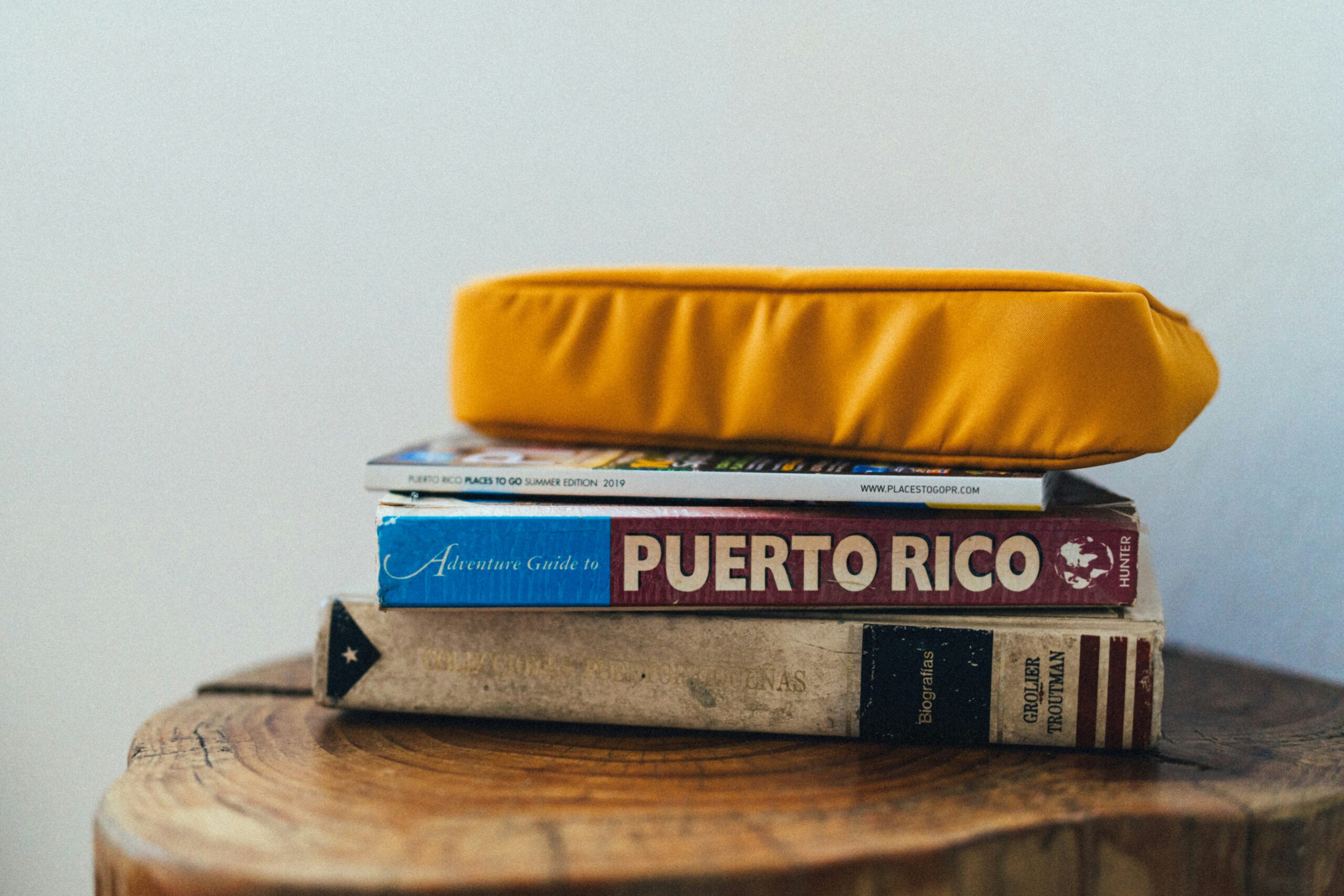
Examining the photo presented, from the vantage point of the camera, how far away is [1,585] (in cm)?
95

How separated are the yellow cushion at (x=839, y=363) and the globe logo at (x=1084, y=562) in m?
0.05

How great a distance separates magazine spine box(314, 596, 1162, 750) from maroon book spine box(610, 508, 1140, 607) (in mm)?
17

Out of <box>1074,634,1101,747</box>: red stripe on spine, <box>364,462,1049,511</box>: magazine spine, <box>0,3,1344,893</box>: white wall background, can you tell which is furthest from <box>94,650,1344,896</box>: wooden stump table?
<box>0,3,1344,893</box>: white wall background

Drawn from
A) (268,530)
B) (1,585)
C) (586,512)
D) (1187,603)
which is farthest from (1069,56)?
(1,585)

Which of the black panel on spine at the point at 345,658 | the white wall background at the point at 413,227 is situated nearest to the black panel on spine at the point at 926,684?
the black panel on spine at the point at 345,658

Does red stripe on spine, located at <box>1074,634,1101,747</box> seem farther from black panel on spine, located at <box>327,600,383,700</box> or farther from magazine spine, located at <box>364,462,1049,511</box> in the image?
black panel on spine, located at <box>327,600,383,700</box>

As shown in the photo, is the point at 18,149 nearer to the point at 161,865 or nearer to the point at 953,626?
the point at 161,865

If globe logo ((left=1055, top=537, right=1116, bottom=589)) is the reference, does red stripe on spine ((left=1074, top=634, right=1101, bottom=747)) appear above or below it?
below

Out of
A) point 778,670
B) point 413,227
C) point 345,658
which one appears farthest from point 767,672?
point 413,227

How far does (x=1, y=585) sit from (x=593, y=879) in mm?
891

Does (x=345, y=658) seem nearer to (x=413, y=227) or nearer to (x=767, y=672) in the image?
(x=767, y=672)

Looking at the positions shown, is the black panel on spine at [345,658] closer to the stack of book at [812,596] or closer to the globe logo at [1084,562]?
the stack of book at [812,596]

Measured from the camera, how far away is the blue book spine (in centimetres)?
50

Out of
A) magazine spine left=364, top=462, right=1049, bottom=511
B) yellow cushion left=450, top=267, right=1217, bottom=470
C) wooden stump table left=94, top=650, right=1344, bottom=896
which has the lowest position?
wooden stump table left=94, top=650, right=1344, bottom=896
